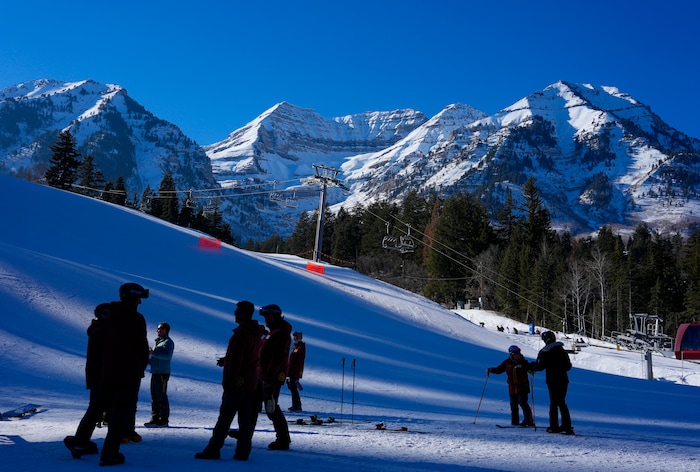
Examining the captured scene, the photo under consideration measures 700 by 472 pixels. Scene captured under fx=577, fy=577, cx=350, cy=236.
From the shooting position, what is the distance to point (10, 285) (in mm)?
16672

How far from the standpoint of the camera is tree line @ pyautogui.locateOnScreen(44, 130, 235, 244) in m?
69.5

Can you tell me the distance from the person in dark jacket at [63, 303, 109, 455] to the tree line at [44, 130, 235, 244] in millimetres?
43899

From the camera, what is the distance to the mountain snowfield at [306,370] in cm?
745

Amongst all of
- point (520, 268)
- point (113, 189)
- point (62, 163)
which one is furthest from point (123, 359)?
point (113, 189)

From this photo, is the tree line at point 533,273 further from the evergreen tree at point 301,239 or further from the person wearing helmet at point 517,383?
the person wearing helmet at point 517,383

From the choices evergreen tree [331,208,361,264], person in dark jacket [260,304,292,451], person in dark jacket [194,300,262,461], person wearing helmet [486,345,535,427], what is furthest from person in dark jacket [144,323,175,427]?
evergreen tree [331,208,361,264]

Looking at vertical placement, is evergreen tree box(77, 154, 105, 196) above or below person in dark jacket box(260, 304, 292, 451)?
above

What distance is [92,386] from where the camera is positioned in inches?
289

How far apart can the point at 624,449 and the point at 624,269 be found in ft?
249

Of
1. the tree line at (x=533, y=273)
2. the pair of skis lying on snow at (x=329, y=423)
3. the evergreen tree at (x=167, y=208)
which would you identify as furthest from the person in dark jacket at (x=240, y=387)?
the evergreen tree at (x=167, y=208)

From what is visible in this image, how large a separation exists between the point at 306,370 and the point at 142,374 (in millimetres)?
10895

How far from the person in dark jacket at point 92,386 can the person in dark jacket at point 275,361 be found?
1852 mm

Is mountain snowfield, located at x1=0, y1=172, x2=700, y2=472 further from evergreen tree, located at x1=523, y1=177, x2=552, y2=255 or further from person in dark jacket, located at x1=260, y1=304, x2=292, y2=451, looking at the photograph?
evergreen tree, located at x1=523, y1=177, x2=552, y2=255

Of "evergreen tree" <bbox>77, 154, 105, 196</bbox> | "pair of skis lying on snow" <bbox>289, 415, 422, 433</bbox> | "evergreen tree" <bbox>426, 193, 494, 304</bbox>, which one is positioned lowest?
"pair of skis lying on snow" <bbox>289, 415, 422, 433</bbox>
